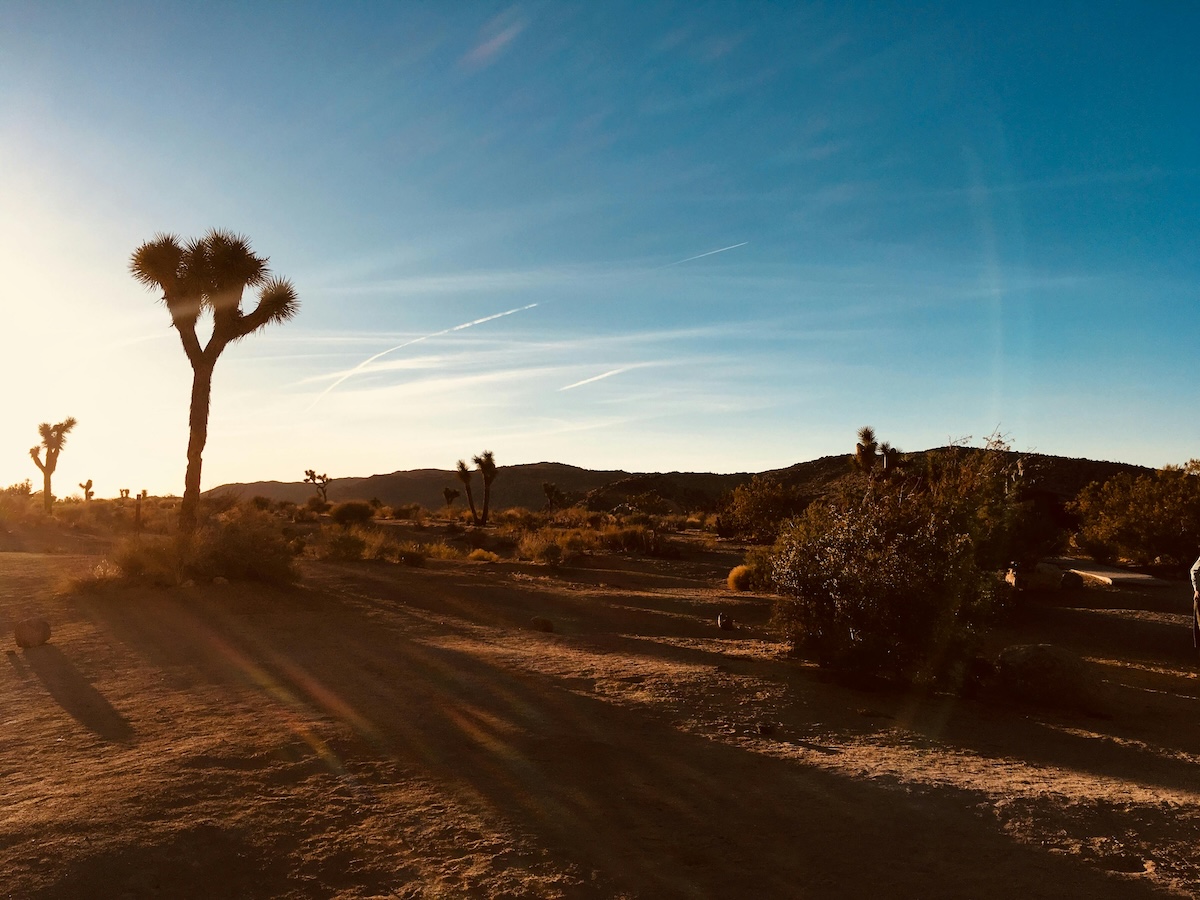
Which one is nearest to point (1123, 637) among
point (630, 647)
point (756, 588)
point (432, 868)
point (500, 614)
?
point (756, 588)

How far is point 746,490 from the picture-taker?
4188 cm

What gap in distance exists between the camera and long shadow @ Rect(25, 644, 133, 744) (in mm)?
7805

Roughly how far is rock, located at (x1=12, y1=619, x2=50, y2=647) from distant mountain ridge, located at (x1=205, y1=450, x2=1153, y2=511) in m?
37.2

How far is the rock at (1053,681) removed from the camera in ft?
33.2

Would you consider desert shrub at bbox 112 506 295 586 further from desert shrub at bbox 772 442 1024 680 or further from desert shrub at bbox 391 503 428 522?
desert shrub at bbox 391 503 428 522

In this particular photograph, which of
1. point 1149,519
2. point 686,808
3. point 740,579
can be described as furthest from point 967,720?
point 1149,519

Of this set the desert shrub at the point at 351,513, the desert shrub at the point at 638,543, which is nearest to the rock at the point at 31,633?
the desert shrub at the point at 638,543

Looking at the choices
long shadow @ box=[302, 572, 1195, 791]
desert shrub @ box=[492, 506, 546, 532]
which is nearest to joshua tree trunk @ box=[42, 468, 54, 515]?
desert shrub @ box=[492, 506, 546, 532]

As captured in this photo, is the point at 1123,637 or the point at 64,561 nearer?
the point at 1123,637

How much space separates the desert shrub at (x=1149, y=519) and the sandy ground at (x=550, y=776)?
14.4 metres

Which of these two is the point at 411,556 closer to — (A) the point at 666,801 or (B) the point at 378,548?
(B) the point at 378,548

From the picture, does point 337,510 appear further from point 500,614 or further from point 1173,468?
point 1173,468

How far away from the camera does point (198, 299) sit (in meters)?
20.0

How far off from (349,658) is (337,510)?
40.6 m
